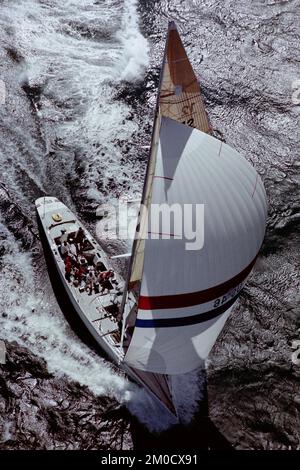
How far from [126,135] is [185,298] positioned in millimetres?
13960

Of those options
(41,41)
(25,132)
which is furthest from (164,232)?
(41,41)

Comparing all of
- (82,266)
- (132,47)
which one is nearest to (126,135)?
(132,47)

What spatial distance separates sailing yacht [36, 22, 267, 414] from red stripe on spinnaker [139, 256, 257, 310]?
0.09 feet

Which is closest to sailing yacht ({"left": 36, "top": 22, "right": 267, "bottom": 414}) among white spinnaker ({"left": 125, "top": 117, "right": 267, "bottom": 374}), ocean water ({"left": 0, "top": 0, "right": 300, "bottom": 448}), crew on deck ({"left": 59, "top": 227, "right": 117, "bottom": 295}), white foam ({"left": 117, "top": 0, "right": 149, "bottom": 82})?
white spinnaker ({"left": 125, "top": 117, "right": 267, "bottom": 374})

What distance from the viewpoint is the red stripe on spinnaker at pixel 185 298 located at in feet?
43.1

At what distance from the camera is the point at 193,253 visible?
1287cm

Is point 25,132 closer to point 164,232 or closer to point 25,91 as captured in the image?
point 25,91

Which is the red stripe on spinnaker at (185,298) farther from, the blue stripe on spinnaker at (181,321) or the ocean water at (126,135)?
the ocean water at (126,135)

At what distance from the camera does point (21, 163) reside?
24188 mm

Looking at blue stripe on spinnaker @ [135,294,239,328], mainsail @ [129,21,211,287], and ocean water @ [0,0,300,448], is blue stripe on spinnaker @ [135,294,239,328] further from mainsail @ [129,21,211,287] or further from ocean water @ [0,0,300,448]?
ocean water @ [0,0,300,448]

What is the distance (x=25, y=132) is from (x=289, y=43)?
16.3 meters

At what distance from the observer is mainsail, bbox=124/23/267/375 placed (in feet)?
41.8

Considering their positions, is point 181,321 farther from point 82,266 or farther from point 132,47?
point 132,47

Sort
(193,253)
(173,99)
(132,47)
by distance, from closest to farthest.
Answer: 1. (193,253)
2. (173,99)
3. (132,47)
